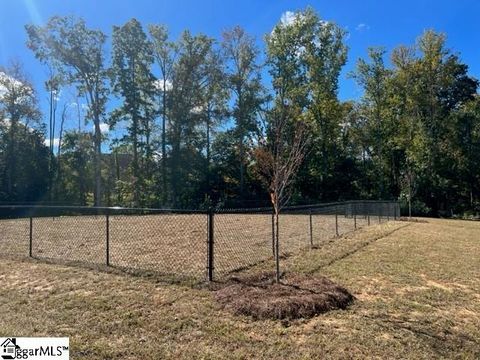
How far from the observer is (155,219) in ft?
54.1

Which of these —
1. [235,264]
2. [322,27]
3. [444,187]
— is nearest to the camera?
[235,264]

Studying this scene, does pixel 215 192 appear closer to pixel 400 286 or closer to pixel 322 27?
pixel 322 27

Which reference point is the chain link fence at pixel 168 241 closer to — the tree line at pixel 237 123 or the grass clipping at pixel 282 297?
the grass clipping at pixel 282 297

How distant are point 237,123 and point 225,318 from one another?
102 ft

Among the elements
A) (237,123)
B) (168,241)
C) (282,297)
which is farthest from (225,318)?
(237,123)

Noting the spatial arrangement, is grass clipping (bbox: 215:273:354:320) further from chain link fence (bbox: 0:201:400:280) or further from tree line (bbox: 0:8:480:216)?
tree line (bbox: 0:8:480:216)

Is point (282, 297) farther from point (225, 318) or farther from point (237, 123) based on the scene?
point (237, 123)

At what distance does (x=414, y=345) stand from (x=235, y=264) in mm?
4092

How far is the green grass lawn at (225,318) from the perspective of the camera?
379 centimetres

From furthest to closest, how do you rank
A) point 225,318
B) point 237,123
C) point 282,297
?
point 237,123 → point 282,297 → point 225,318

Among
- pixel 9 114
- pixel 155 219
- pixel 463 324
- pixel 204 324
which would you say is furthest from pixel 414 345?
pixel 9 114

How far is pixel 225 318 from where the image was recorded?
15.0ft

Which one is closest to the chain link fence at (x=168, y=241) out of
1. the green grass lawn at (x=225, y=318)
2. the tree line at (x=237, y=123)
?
the green grass lawn at (x=225, y=318)

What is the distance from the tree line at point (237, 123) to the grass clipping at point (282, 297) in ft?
80.4
